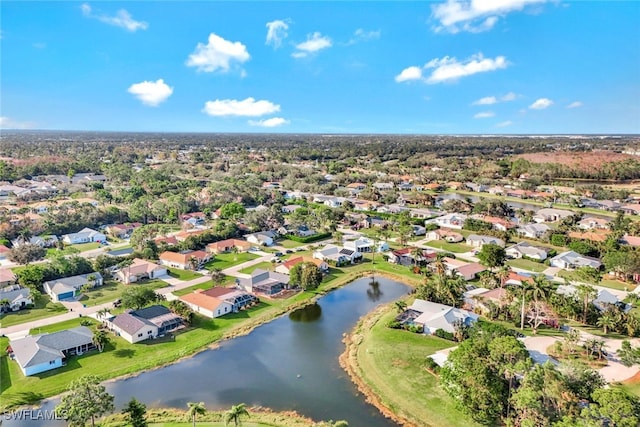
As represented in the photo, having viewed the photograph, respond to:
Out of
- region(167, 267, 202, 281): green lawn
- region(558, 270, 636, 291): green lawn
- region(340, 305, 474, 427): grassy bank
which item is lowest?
region(340, 305, 474, 427): grassy bank

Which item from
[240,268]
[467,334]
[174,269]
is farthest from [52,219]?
[467,334]

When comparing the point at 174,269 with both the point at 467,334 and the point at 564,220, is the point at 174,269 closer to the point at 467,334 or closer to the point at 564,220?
the point at 467,334

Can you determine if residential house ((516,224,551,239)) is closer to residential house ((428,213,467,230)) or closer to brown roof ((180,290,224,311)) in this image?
residential house ((428,213,467,230))

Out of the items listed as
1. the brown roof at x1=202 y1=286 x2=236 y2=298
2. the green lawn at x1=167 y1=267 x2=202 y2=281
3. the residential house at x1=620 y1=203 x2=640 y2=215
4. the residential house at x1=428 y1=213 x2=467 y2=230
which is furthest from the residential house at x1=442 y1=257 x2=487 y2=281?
the residential house at x1=620 y1=203 x2=640 y2=215

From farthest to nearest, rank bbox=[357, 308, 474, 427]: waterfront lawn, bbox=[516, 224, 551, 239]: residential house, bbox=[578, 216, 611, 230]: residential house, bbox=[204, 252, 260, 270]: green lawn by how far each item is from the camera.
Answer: bbox=[578, 216, 611, 230]: residential house → bbox=[516, 224, 551, 239]: residential house → bbox=[204, 252, 260, 270]: green lawn → bbox=[357, 308, 474, 427]: waterfront lawn

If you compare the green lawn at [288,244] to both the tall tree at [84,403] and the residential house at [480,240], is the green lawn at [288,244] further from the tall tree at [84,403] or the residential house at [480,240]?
the tall tree at [84,403]

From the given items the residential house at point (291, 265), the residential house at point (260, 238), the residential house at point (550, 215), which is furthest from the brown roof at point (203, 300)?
the residential house at point (550, 215)
